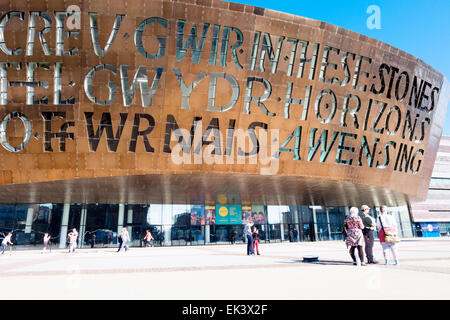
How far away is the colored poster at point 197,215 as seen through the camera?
3456cm

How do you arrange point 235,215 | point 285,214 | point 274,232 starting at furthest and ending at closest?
point 285,214, point 274,232, point 235,215

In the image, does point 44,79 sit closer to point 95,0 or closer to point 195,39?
point 95,0

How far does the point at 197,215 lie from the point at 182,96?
57.2ft

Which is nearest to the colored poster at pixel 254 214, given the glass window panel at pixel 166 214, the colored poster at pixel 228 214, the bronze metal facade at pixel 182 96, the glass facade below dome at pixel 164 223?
the glass facade below dome at pixel 164 223

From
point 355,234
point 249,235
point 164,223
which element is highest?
point 164,223

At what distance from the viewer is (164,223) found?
33.7 metres

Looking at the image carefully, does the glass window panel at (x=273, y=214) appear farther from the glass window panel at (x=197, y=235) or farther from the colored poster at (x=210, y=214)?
the glass window panel at (x=197, y=235)

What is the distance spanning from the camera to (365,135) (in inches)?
1042

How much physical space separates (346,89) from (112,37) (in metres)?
17.8

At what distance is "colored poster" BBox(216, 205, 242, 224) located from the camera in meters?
35.4

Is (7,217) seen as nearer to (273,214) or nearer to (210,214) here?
(210,214)

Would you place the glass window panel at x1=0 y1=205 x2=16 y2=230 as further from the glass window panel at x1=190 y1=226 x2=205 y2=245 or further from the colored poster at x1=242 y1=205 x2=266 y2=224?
the colored poster at x1=242 y1=205 x2=266 y2=224

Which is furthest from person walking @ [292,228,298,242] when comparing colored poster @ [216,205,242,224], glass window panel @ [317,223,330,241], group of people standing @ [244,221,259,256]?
group of people standing @ [244,221,259,256]

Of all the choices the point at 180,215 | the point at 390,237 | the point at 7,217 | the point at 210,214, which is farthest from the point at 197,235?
the point at 390,237
